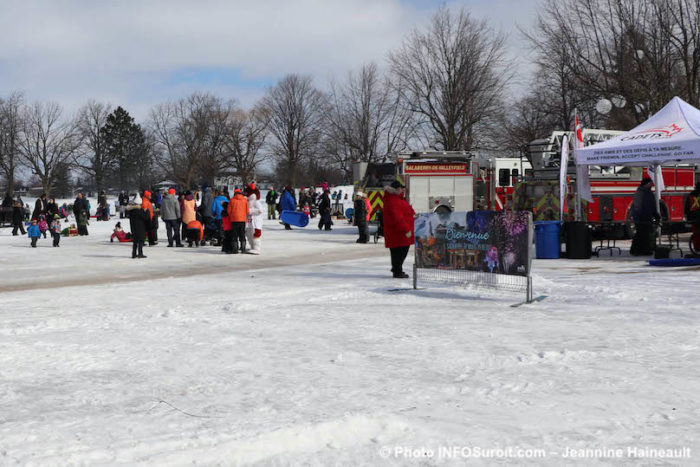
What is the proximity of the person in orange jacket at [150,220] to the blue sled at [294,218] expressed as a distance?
8.07m

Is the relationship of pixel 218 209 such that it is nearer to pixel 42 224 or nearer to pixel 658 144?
pixel 42 224

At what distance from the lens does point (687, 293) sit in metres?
9.72

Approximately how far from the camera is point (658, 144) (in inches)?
562

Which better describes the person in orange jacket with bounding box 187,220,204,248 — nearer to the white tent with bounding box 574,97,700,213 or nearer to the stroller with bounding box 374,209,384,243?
the stroller with bounding box 374,209,384,243

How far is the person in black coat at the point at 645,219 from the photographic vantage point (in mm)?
15750

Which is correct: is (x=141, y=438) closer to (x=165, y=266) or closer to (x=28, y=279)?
(x=28, y=279)

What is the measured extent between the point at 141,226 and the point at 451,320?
11.4 meters

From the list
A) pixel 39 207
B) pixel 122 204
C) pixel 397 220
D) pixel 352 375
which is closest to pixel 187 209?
pixel 39 207

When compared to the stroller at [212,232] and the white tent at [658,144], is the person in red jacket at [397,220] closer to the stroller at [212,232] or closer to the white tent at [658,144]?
the white tent at [658,144]

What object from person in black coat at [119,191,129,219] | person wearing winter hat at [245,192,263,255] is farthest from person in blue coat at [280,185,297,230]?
person in black coat at [119,191,129,219]

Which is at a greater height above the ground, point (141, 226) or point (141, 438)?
point (141, 226)

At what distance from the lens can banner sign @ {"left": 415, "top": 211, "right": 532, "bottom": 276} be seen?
920cm

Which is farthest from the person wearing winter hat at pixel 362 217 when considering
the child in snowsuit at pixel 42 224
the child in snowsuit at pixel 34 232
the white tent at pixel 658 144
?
the child in snowsuit at pixel 42 224

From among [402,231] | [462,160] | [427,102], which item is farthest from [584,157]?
[427,102]
